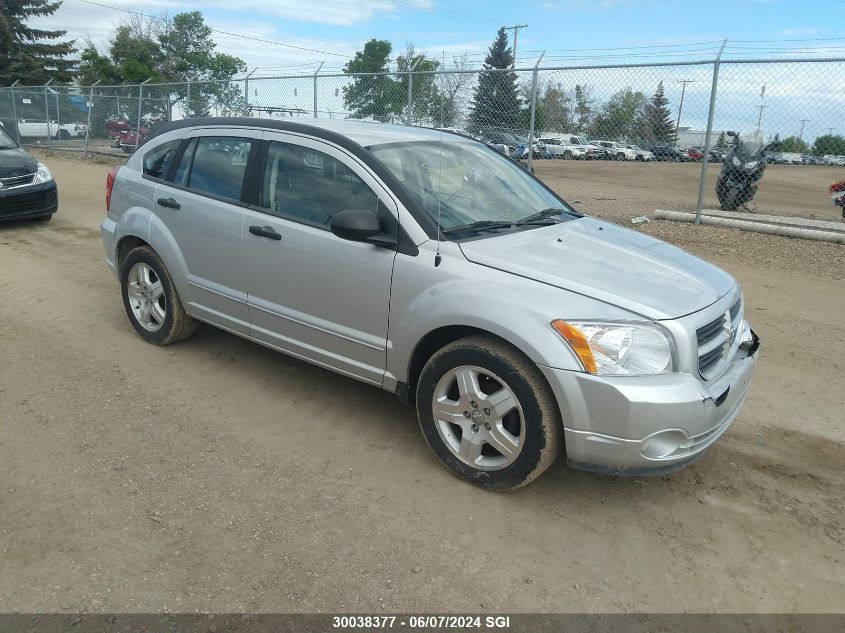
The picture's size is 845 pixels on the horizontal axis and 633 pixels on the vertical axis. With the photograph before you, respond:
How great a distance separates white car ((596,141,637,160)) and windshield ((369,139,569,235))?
7.73 meters

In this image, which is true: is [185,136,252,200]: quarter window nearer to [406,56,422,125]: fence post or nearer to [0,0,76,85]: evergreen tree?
[406,56,422,125]: fence post

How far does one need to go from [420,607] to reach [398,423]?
1578 millimetres

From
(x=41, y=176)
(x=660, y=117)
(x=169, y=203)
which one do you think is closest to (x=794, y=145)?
(x=660, y=117)

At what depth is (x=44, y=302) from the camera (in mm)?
6191

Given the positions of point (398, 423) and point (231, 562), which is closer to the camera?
point (231, 562)

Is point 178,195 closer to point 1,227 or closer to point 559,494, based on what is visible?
point 559,494

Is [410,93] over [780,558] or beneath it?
over

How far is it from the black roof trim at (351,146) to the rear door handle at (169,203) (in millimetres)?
577

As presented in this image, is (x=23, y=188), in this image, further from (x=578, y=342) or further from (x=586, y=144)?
(x=586, y=144)

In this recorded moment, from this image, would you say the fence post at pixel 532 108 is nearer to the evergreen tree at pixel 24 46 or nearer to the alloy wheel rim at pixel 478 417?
the alloy wheel rim at pixel 478 417

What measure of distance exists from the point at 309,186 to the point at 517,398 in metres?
1.86

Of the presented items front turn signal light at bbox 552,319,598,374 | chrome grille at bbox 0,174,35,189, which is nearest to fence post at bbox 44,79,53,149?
chrome grille at bbox 0,174,35,189

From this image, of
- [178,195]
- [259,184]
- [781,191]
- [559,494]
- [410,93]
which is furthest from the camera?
[781,191]

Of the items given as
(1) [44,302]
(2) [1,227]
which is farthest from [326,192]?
(2) [1,227]
